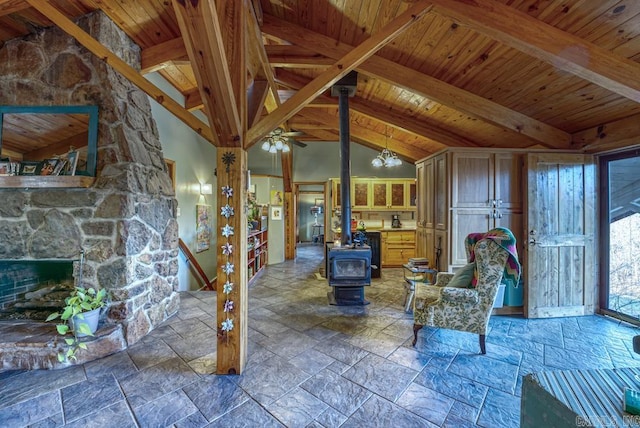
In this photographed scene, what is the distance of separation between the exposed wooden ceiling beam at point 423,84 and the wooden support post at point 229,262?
6.29 feet

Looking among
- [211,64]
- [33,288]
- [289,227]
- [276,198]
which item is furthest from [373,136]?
[33,288]

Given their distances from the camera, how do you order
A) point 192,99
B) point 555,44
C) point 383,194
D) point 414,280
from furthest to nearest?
point 383,194 → point 192,99 → point 414,280 → point 555,44

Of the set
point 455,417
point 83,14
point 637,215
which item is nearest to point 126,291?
point 83,14

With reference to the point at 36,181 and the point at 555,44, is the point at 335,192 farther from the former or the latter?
the point at 36,181

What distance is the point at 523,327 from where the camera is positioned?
10.2 feet

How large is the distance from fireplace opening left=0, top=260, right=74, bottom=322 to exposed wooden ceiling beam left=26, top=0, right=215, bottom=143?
1877mm

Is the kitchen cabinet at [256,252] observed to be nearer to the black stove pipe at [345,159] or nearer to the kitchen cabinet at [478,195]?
the black stove pipe at [345,159]

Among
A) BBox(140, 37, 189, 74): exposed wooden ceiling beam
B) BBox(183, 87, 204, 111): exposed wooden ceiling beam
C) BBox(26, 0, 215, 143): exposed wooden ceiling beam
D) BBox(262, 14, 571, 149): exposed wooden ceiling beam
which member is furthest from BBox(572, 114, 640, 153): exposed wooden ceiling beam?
BBox(183, 87, 204, 111): exposed wooden ceiling beam

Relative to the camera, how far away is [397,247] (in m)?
6.29

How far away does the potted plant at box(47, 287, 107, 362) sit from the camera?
7.38ft

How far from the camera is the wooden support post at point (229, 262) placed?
7.07ft

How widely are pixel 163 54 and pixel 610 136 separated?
203 inches

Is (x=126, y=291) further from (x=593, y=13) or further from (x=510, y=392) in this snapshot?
(x=593, y=13)

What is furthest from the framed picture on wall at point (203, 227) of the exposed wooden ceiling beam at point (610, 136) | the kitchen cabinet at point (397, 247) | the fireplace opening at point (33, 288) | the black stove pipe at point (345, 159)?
the exposed wooden ceiling beam at point (610, 136)
